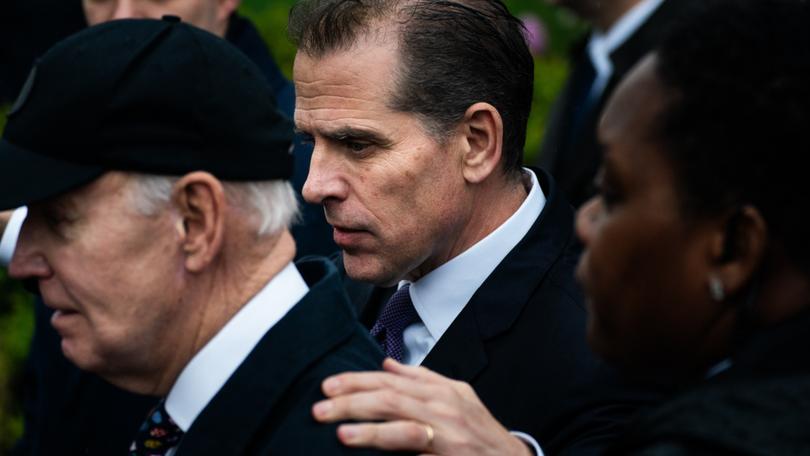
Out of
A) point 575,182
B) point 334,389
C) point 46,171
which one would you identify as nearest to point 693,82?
point 334,389

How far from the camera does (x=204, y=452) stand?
233cm

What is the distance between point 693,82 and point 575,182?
3492mm

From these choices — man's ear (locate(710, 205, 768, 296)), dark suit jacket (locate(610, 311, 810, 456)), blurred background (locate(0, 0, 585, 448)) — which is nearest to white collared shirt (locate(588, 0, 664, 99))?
blurred background (locate(0, 0, 585, 448))

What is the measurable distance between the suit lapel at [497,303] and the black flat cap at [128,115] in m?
1.00

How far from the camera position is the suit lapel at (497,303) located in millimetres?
3197

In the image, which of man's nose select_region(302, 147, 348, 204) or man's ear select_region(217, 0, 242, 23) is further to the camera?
man's ear select_region(217, 0, 242, 23)

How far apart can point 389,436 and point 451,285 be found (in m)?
1.08

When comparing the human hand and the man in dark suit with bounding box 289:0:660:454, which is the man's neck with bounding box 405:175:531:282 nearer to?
the man in dark suit with bounding box 289:0:660:454

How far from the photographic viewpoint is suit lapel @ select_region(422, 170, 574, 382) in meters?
3.20

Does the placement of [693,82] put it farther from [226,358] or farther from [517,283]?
[517,283]

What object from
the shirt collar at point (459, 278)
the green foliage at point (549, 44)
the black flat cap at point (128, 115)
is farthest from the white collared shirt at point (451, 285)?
the green foliage at point (549, 44)

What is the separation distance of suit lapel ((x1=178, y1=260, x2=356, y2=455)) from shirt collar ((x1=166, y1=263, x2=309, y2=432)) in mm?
45

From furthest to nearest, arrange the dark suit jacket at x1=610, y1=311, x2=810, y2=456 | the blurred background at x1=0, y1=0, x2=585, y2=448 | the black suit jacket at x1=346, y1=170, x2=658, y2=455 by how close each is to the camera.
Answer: the blurred background at x1=0, y1=0, x2=585, y2=448 → the black suit jacket at x1=346, y1=170, x2=658, y2=455 → the dark suit jacket at x1=610, y1=311, x2=810, y2=456

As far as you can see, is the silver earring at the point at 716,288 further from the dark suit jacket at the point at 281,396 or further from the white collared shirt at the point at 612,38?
the white collared shirt at the point at 612,38
